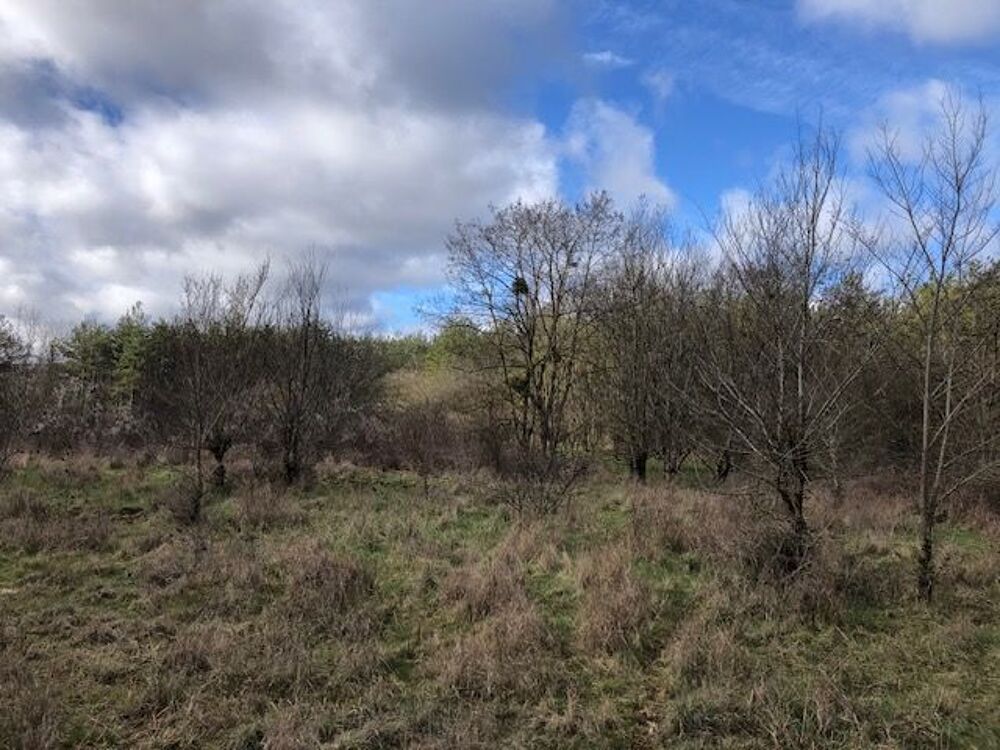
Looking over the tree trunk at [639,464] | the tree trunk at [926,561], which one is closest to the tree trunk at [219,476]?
the tree trunk at [639,464]

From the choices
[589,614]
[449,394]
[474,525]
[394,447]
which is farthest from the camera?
[449,394]

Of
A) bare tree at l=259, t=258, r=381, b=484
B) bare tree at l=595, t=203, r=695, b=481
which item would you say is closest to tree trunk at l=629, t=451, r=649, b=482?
bare tree at l=595, t=203, r=695, b=481

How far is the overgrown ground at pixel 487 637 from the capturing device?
4.57 metres

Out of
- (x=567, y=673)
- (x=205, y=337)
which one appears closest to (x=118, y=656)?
(x=567, y=673)

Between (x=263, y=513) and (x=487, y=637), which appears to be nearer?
(x=487, y=637)

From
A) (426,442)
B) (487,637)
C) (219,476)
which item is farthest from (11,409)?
(487,637)

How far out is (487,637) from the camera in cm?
566

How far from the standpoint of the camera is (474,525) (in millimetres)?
10078

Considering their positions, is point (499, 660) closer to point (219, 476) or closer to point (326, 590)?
point (326, 590)

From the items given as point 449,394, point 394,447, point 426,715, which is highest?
point 449,394

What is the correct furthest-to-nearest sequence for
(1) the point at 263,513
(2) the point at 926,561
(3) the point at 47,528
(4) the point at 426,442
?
(4) the point at 426,442 < (1) the point at 263,513 < (3) the point at 47,528 < (2) the point at 926,561

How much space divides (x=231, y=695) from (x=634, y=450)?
13.8 meters

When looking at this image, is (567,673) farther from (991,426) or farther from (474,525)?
(991,426)

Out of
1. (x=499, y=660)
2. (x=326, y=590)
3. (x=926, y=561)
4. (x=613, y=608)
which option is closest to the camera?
(x=499, y=660)
